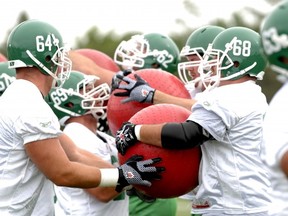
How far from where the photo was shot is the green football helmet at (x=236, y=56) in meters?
6.12

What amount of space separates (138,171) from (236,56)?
1.10 meters

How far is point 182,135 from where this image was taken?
562 cm

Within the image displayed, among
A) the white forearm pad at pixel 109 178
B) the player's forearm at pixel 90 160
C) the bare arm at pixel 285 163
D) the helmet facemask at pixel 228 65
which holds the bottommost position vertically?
the player's forearm at pixel 90 160

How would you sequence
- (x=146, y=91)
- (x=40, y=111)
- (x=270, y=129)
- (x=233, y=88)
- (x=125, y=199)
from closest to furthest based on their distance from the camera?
(x=270, y=129), (x=40, y=111), (x=233, y=88), (x=146, y=91), (x=125, y=199)

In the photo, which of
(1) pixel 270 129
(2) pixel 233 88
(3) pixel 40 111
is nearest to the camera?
(1) pixel 270 129

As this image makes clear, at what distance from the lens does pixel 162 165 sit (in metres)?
5.77

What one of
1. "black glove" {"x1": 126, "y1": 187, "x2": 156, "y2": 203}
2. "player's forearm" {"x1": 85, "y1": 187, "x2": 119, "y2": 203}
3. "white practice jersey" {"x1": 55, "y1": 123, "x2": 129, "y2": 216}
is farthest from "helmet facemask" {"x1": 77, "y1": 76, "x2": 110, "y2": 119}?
"black glove" {"x1": 126, "y1": 187, "x2": 156, "y2": 203}

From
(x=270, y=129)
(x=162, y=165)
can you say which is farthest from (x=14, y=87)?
(x=270, y=129)

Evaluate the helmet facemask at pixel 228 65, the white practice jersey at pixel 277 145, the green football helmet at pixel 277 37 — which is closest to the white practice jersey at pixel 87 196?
the helmet facemask at pixel 228 65

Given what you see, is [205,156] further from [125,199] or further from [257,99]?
[125,199]

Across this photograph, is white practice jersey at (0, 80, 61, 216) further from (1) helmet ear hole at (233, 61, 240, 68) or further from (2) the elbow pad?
(1) helmet ear hole at (233, 61, 240, 68)

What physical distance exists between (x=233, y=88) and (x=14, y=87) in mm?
1484

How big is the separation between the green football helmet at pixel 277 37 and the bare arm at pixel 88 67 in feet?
12.3

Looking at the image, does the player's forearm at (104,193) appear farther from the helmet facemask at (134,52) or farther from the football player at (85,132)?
the helmet facemask at (134,52)
